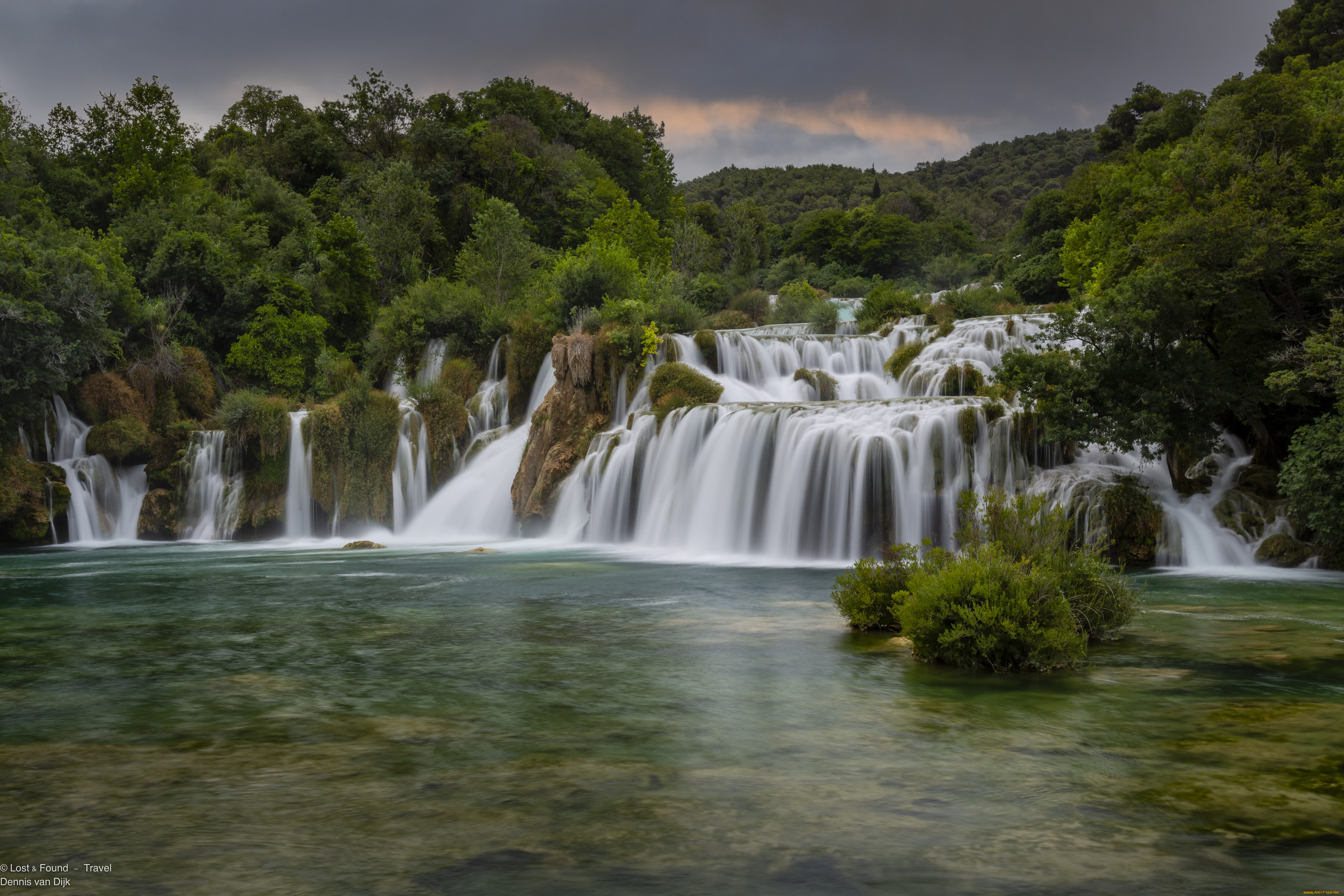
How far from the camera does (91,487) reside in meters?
29.4

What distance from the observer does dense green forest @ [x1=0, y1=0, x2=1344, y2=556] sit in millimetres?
17984

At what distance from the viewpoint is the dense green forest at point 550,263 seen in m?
18.0

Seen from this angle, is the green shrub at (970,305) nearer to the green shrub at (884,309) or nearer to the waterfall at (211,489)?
the green shrub at (884,309)

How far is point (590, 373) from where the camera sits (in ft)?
93.6

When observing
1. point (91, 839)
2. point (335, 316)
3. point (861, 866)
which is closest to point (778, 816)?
point (861, 866)

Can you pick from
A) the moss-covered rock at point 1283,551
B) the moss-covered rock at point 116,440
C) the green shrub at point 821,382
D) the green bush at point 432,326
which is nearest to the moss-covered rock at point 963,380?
the green shrub at point 821,382

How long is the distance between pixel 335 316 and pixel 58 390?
14179 mm

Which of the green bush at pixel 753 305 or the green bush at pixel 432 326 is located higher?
the green bush at pixel 753 305

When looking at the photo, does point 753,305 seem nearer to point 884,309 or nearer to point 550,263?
point 550,263

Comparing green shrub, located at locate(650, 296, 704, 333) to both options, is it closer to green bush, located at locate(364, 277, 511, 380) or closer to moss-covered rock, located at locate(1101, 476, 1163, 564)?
green bush, located at locate(364, 277, 511, 380)

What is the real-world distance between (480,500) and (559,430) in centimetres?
373

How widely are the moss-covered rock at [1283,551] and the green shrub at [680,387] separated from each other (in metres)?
14.0

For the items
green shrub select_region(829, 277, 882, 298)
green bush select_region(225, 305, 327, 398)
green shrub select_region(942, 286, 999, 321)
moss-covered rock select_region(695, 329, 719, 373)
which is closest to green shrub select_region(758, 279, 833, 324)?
green shrub select_region(942, 286, 999, 321)

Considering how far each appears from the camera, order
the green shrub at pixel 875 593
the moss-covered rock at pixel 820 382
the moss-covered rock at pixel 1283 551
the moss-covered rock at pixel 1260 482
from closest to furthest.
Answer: the green shrub at pixel 875 593
the moss-covered rock at pixel 1283 551
the moss-covered rock at pixel 1260 482
the moss-covered rock at pixel 820 382
